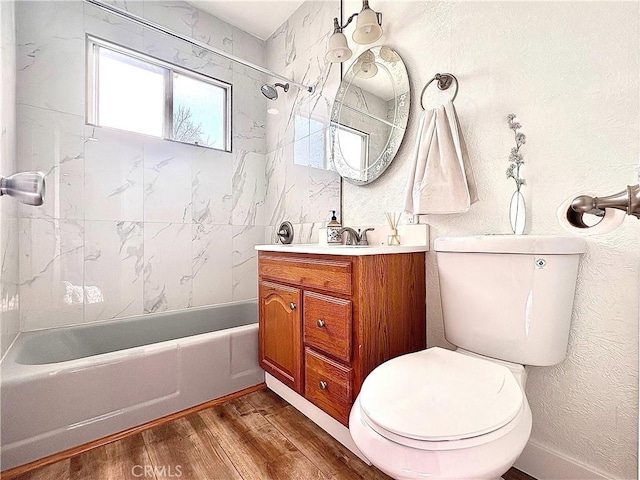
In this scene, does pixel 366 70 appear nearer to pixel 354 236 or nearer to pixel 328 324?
pixel 354 236

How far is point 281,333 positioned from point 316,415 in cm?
42

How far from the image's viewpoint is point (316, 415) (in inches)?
59.2

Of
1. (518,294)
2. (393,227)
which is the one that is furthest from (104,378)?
(518,294)

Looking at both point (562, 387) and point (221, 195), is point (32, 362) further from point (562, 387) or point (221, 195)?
point (562, 387)

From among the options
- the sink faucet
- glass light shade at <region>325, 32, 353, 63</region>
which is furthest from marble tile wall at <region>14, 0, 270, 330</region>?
glass light shade at <region>325, 32, 353, 63</region>

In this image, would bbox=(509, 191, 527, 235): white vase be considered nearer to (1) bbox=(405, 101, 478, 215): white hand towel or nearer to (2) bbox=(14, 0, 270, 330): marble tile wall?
(1) bbox=(405, 101, 478, 215): white hand towel

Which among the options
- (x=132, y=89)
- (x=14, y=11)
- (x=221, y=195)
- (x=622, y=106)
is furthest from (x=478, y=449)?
(x=14, y=11)

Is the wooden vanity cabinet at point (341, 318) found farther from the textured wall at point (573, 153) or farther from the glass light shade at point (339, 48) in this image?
the glass light shade at point (339, 48)

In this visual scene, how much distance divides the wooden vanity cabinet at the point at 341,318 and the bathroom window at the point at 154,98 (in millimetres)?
1355

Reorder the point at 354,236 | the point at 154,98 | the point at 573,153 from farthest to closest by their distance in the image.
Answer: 1. the point at 154,98
2. the point at 354,236
3. the point at 573,153

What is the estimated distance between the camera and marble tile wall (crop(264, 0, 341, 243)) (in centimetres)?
211

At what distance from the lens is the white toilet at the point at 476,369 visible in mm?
681

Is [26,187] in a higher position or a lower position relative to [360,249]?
higher

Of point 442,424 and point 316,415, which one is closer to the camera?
point 442,424
